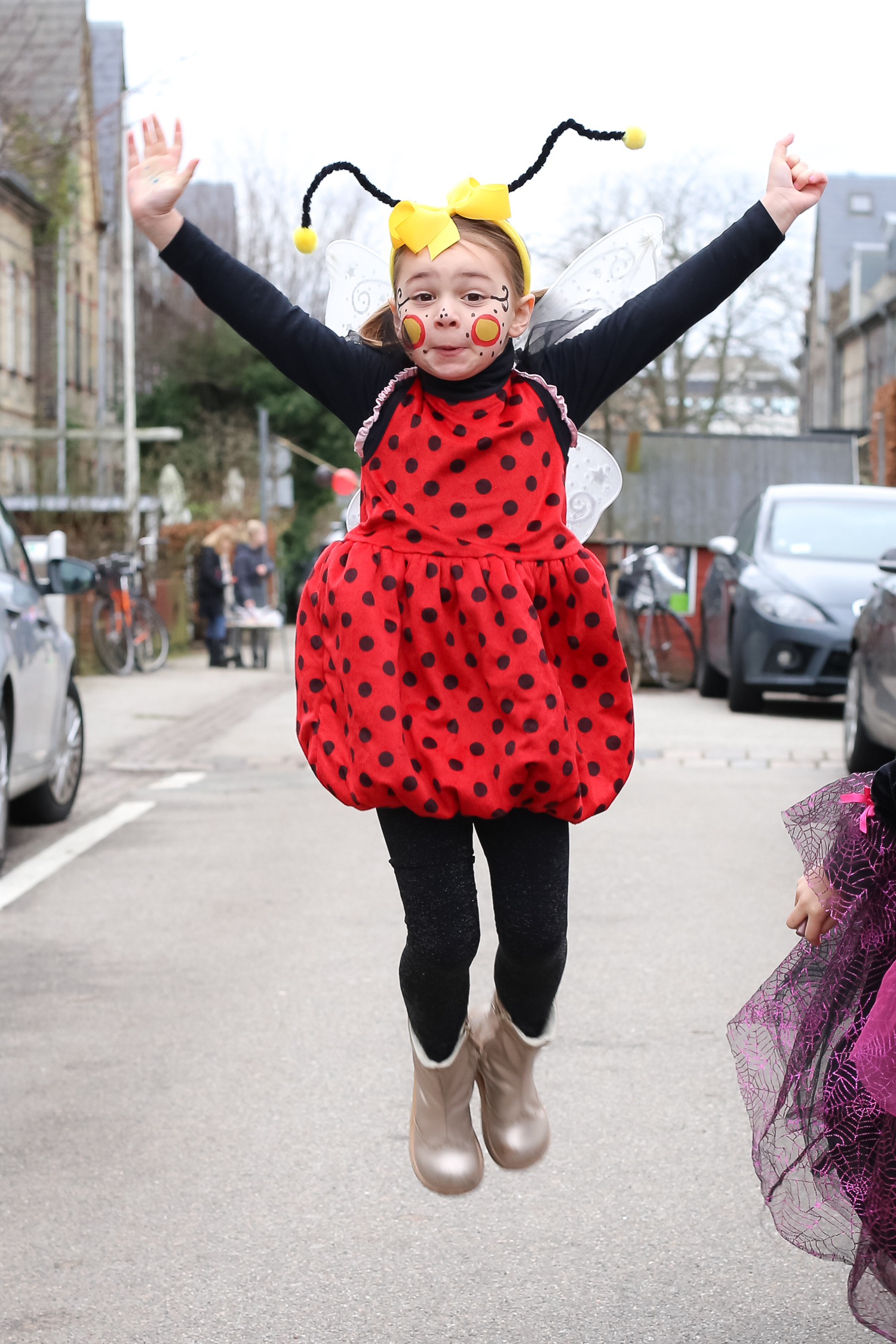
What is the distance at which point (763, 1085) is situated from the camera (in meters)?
2.91

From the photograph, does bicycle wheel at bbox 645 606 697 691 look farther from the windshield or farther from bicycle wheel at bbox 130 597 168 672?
bicycle wheel at bbox 130 597 168 672

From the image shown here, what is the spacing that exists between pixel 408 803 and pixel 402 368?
786 mm

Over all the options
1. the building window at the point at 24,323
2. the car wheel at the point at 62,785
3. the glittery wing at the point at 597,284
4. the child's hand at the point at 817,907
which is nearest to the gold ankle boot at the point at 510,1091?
the child's hand at the point at 817,907

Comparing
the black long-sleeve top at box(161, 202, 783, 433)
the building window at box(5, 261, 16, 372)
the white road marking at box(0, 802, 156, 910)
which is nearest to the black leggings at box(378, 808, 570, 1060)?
the black long-sleeve top at box(161, 202, 783, 433)

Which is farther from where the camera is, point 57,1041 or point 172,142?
point 57,1041

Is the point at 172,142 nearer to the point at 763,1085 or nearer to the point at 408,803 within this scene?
the point at 408,803

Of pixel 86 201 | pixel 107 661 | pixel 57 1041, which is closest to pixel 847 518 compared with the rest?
pixel 107 661

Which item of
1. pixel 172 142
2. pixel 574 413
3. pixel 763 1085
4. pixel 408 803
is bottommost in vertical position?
pixel 763 1085

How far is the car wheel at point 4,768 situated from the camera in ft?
24.5

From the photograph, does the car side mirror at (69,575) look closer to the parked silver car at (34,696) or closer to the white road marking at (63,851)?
the parked silver car at (34,696)

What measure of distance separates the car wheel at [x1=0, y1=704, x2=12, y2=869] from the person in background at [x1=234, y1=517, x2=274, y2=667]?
48.6ft

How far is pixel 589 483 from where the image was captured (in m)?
3.52

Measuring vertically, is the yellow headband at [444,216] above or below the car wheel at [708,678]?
above

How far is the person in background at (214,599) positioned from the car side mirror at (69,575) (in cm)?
1287
